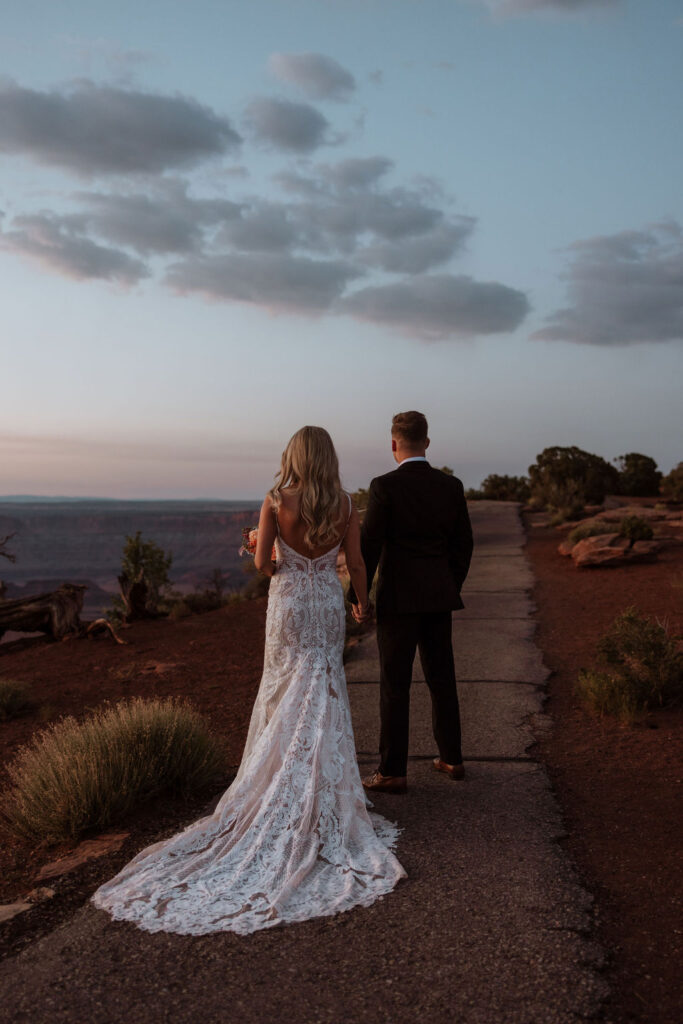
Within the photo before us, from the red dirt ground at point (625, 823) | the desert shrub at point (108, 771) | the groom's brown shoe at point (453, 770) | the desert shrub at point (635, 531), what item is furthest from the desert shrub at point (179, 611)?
the groom's brown shoe at point (453, 770)

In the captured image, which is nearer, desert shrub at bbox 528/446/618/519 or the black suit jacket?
the black suit jacket

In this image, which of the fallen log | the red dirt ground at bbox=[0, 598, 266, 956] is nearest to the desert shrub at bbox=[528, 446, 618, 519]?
the red dirt ground at bbox=[0, 598, 266, 956]

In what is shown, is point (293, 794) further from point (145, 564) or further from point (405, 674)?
point (145, 564)

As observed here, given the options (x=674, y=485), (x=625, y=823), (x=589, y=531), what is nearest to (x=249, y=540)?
(x=625, y=823)

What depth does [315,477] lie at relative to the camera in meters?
4.35

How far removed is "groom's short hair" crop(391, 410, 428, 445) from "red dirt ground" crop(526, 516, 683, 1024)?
2376 millimetres

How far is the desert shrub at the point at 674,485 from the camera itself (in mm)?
28772

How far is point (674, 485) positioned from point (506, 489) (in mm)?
6772

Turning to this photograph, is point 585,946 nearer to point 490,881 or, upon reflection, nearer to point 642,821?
point 490,881

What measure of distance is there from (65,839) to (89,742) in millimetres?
641

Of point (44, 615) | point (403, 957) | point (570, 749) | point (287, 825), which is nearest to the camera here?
point (403, 957)

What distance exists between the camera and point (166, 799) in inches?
207

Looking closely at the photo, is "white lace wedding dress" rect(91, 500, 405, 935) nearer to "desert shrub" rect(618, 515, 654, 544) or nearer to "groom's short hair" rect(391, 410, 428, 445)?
Answer: "groom's short hair" rect(391, 410, 428, 445)

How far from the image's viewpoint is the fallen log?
1323cm
